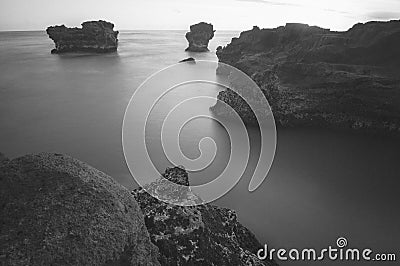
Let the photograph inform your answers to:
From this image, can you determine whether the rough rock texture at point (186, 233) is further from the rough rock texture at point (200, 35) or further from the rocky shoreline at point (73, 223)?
the rough rock texture at point (200, 35)

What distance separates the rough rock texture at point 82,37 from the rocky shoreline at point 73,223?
73501mm

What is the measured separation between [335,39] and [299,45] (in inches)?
146

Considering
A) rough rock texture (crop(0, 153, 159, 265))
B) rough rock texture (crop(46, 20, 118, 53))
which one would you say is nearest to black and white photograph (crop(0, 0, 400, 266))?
rough rock texture (crop(0, 153, 159, 265))

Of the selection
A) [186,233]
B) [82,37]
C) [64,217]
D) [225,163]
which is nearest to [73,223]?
[64,217]

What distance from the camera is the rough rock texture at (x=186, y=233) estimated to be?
26.4ft

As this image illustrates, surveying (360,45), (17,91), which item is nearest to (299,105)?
(360,45)

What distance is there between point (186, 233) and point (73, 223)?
3391 millimetres

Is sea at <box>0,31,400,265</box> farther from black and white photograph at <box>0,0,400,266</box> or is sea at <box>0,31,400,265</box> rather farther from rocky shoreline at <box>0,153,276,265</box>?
rocky shoreline at <box>0,153,276,265</box>

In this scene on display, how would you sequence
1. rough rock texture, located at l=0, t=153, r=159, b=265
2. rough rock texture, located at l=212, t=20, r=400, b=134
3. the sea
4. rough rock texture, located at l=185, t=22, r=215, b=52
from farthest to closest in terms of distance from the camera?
rough rock texture, located at l=185, t=22, r=215, b=52
rough rock texture, located at l=212, t=20, r=400, b=134
the sea
rough rock texture, located at l=0, t=153, r=159, b=265

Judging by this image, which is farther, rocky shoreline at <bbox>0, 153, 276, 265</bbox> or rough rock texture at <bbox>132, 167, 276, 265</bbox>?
rough rock texture at <bbox>132, 167, 276, 265</bbox>

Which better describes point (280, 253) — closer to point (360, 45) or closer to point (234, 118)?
point (234, 118)

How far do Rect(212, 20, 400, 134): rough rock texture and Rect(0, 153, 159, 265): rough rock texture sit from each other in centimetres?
2095

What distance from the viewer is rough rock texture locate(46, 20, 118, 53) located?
237ft

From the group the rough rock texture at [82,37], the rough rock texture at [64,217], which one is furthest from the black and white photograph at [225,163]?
the rough rock texture at [82,37]
